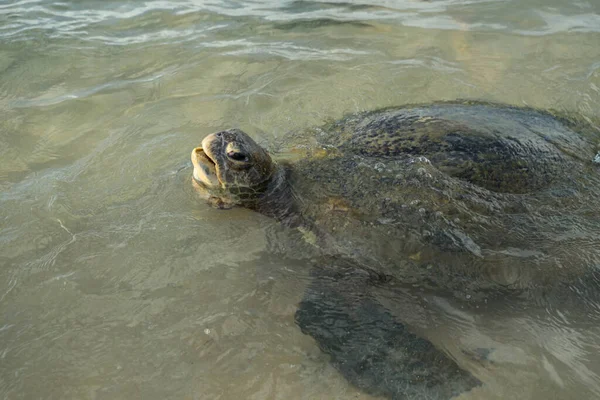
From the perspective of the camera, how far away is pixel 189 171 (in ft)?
12.9

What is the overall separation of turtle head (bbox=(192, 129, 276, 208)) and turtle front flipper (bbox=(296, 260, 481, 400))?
85 cm

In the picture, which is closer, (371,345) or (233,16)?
(371,345)

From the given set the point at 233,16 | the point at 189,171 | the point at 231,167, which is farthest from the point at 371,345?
the point at 233,16

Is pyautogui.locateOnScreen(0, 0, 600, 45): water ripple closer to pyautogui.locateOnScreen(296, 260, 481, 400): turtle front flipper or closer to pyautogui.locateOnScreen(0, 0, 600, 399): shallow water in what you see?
pyautogui.locateOnScreen(0, 0, 600, 399): shallow water

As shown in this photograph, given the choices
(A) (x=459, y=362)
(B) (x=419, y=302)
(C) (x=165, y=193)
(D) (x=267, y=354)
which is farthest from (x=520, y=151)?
(C) (x=165, y=193)

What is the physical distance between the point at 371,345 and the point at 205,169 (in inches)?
65.2

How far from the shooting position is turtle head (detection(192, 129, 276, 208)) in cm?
334

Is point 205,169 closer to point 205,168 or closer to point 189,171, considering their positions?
point 205,168

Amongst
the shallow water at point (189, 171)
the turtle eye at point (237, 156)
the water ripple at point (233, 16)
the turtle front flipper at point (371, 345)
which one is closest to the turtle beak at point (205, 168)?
the turtle eye at point (237, 156)

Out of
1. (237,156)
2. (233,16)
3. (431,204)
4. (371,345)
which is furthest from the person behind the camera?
(233,16)

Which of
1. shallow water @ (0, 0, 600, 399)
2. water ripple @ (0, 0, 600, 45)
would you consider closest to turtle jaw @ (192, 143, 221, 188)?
shallow water @ (0, 0, 600, 399)

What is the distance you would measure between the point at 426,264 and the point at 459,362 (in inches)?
28.5

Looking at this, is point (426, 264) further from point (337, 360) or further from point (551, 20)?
point (551, 20)

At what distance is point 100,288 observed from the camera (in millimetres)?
2904
